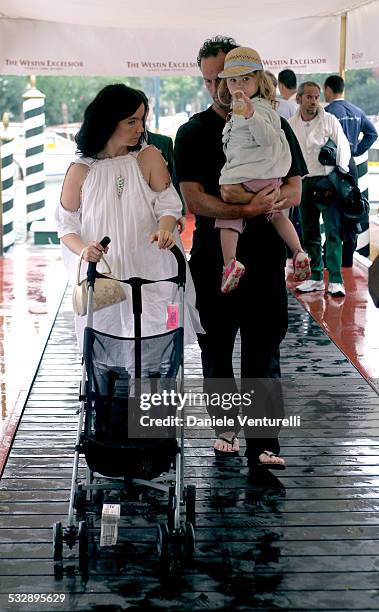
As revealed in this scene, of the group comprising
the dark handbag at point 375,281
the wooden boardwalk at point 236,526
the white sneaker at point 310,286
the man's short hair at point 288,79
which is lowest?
the wooden boardwalk at point 236,526

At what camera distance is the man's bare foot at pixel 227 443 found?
4367 millimetres

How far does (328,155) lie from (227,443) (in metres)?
4.07

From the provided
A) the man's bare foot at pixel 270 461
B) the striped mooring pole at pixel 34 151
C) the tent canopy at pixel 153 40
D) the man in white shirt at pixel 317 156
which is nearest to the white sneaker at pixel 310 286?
the man in white shirt at pixel 317 156

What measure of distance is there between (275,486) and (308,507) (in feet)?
0.83

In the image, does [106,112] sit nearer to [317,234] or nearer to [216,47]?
[216,47]

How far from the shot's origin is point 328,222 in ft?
26.7

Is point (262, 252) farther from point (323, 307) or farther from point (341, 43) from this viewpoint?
point (341, 43)

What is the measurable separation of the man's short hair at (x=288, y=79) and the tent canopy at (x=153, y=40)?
58 centimetres

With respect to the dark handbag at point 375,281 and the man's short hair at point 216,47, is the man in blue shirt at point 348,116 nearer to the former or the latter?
the man's short hair at point 216,47

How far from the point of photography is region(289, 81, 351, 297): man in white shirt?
8.02m

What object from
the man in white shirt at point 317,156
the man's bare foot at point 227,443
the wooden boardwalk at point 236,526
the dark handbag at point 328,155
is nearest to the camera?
the wooden boardwalk at point 236,526

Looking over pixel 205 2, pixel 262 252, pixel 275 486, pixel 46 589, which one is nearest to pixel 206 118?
pixel 262 252

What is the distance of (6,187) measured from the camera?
11883 millimetres

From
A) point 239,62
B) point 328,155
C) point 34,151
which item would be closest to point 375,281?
point 239,62
